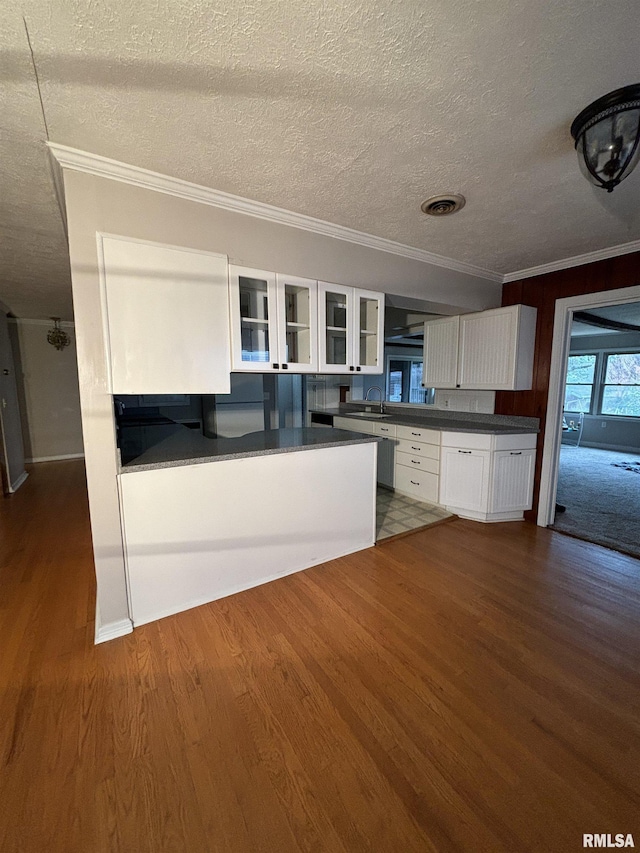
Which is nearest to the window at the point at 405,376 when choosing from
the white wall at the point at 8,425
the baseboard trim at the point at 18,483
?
the white wall at the point at 8,425

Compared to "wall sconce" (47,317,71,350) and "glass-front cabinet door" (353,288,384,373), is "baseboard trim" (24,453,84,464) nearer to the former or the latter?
"wall sconce" (47,317,71,350)

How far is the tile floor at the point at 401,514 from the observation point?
3178 mm

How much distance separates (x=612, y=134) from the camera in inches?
50.1

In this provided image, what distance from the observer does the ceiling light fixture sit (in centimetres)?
125

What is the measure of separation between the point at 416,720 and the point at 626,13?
2.51 m

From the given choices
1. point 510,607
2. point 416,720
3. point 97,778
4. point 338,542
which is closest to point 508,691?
point 416,720

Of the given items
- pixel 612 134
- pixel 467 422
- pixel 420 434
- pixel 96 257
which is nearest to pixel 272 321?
pixel 96 257

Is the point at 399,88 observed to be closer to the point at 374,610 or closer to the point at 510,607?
the point at 374,610

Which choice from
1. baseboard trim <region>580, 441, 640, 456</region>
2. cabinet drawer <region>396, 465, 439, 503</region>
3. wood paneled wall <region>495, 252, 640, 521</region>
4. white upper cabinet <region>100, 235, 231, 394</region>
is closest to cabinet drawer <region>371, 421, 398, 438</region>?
cabinet drawer <region>396, 465, 439, 503</region>

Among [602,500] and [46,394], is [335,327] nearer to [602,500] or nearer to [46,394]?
[602,500]

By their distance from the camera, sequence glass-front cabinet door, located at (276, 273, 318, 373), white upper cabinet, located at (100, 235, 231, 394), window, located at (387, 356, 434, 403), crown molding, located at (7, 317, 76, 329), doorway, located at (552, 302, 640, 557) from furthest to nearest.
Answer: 1. window, located at (387, 356, 434, 403)
2. crown molding, located at (7, 317, 76, 329)
3. doorway, located at (552, 302, 640, 557)
4. glass-front cabinet door, located at (276, 273, 318, 373)
5. white upper cabinet, located at (100, 235, 231, 394)

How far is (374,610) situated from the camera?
2.07m

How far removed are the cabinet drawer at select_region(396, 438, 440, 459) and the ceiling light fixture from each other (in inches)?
100

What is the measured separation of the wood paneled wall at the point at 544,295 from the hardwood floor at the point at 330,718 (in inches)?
64.9
